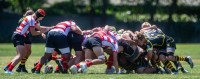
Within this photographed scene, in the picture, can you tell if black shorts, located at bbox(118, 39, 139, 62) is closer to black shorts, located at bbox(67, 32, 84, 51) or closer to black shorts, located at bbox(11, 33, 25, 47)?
black shorts, located at bbox(67, 32, 84, 51)

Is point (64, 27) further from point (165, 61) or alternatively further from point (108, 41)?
point (165, 61)

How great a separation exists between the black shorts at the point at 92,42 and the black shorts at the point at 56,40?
556 millimetres

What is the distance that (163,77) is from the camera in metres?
17.0

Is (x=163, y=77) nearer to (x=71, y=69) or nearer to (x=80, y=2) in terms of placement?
(x=71, y=69)

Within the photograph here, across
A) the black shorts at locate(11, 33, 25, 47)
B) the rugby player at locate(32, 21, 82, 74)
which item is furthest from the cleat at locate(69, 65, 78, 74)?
the black shorts at locate(11, 33, 25, 47)

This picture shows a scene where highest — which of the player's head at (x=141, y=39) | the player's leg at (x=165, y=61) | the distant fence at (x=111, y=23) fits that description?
the player's head at (x=141, y=39)

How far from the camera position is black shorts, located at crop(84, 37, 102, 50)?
18344 mm

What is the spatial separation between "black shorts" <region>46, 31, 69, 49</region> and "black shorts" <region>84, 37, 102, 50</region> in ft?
1.83

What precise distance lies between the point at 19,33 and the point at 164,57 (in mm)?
4120

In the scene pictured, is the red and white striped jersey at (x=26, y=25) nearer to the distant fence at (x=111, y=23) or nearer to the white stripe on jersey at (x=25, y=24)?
the white stripe on jersey at (x=25, y=24)

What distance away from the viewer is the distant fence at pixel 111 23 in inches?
2195

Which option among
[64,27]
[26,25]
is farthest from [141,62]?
[26,25]

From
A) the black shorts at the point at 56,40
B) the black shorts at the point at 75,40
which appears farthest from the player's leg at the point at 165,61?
the black shorts at the point at 56,40

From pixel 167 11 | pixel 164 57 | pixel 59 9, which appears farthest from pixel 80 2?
pixel 164 57
